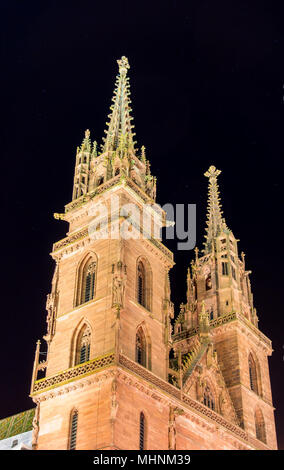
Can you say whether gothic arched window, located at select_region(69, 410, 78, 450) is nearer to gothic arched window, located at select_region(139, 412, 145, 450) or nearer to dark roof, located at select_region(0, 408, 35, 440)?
gothic arched window, located at select_region(139, 412, 145, 450)

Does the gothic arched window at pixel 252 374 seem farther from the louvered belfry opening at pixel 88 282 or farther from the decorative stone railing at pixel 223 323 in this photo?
the louvered belfry opening at pixel 88 282

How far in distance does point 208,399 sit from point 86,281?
11753mm

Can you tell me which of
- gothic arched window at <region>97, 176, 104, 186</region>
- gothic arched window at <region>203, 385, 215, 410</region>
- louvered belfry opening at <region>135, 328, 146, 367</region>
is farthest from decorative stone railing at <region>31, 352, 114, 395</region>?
gothic arched window at <region>97, 176, 104, 186</region>

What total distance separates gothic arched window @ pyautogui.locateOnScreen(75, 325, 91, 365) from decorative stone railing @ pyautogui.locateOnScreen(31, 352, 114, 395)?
1.23m

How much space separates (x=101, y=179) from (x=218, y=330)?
579 inches

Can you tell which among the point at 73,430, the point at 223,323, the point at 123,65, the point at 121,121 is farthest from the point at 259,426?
the point at 123,65

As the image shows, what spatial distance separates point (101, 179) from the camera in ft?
160

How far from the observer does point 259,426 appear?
162 ft

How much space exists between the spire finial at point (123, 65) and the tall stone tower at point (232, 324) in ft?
52.1

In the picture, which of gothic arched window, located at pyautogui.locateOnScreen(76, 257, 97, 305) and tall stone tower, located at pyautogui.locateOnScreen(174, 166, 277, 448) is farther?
tall stone tower, located at pyautogui.locateOnScreen(174, 166, 277, 448)

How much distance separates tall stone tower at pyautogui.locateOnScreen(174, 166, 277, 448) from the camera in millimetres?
49219
